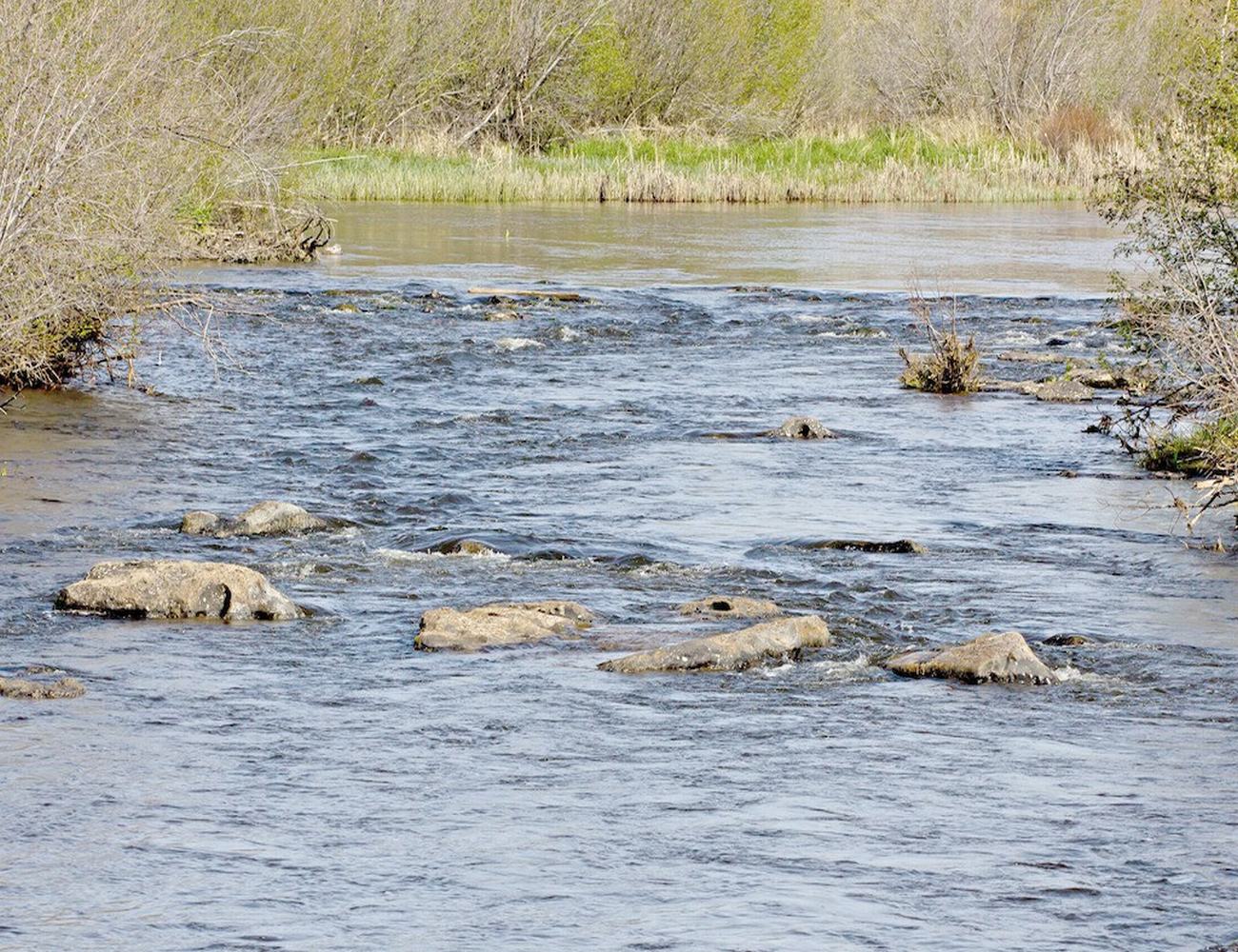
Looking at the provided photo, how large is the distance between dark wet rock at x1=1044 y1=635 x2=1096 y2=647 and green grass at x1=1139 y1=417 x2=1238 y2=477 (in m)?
3.15

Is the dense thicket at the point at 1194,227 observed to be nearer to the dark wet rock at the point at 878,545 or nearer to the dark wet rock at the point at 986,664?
the dark wet rock at the point at 878,545

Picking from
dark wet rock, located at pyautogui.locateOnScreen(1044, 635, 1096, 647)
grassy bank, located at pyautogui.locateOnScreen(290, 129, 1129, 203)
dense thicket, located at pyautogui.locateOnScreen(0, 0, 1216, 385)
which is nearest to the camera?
dark wet rock, located at pyautogui.locateOnScreen(1044, 635, 1096, 647)

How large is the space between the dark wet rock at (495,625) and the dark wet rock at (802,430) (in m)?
5.91

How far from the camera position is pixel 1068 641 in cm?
913

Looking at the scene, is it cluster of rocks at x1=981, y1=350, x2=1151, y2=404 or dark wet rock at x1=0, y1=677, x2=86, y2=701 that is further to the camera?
cluster of rocks at x1=981, y1=350, x2=1151, y2=404

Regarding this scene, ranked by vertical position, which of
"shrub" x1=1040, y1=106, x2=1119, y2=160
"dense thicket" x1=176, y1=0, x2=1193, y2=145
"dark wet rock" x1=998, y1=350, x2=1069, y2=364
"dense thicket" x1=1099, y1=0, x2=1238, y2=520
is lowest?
"dark wet rock" x1=998, y1=350, x2=1069, y2=364

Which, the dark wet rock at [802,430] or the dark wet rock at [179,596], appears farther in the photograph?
the dark wet rock at [802,430]

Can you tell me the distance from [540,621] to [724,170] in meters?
32.3

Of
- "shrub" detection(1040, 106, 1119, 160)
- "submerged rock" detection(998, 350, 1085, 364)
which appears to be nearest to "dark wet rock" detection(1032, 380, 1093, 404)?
"submerged rock" detection(998, 350, 1085, 364)

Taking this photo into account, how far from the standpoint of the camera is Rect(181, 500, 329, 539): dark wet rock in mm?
11031

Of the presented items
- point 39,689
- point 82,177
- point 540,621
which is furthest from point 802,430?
point 39,689

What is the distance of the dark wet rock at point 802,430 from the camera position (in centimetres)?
1502

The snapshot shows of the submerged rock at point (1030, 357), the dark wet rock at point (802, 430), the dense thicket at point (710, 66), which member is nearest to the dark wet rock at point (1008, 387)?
the submerged rock at point (1030, 357)

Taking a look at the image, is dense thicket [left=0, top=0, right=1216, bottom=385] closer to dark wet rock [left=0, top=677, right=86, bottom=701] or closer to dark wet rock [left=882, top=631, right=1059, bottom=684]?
dark wet rock [left=0, top=677, right=86, bottom=701]
